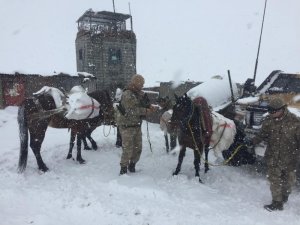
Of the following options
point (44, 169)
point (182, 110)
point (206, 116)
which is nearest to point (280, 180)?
point (206, 116)

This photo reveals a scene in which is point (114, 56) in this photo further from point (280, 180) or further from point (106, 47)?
point (280, 180)

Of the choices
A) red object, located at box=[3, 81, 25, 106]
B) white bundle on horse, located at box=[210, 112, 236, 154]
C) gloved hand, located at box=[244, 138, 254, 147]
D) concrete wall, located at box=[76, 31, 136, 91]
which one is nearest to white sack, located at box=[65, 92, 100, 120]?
white bundle on horse, located at box=[210, 112, 236, 154]

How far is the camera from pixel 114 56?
2942cm

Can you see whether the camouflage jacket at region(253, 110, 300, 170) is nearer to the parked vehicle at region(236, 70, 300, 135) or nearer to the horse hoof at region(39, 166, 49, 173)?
the parked vehicle at region(236, 70, 300, 135)

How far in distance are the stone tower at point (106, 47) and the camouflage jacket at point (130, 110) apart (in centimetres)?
2177

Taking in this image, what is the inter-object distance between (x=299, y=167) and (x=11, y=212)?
179 inches

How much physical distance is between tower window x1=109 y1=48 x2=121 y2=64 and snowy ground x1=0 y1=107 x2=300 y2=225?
2206 centimetres

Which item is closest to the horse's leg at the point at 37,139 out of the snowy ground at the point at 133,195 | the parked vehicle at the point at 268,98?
the snowy ground at the point at 133,195

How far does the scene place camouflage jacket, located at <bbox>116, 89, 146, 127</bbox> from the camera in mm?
6371

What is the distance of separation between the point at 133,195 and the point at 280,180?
→ 235 centimetres

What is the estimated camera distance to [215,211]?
16.0 feet

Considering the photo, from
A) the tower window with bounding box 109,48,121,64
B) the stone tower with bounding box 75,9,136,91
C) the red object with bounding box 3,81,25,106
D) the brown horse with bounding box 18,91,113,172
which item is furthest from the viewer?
the tower window with bounding box 109,48,121,64

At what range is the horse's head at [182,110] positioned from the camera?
20.4 feet

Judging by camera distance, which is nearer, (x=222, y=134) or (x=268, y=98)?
(x=222, y=134)
